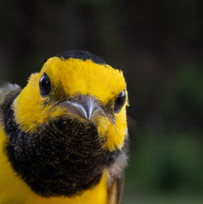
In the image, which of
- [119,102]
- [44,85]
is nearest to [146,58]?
[119,102]

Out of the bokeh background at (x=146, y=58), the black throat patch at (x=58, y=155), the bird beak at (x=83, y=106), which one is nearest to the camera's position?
the bird beak at (x=83, y=106)

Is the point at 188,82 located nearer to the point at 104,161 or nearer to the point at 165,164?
the point at 165,164

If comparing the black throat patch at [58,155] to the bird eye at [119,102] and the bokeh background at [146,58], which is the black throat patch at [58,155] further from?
the bokeh background at [146,58]

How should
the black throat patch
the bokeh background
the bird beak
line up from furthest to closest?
1. the bokeh background
2. the black throat patch
3. the bird beak

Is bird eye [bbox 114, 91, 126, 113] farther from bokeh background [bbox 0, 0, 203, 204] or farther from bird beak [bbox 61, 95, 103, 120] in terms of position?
bokeh background [bbox 0, 0, 203, 204]

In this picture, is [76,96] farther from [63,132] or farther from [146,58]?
[146,58]

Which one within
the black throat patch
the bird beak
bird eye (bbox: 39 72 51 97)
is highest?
bird eye (bbox: 39 72 51 97)

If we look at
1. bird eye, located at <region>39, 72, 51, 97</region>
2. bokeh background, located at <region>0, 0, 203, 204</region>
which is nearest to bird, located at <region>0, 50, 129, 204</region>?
bird eye, located at <region>39, 72, 51, 97</region>

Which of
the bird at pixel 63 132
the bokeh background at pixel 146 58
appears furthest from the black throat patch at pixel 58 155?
the bokeh background at pixel 146 58
